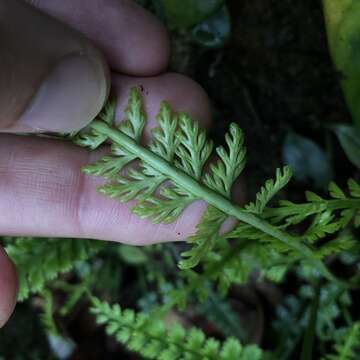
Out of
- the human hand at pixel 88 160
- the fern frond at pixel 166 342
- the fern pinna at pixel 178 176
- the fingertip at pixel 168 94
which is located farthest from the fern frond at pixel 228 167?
the fern frond at pixel 166 342

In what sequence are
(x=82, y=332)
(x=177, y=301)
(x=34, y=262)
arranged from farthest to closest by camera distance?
(x=82, y=332) < (x=34, y=262) < (x=177, y=301)

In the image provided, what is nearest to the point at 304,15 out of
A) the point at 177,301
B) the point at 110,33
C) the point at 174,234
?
the point at 110,33

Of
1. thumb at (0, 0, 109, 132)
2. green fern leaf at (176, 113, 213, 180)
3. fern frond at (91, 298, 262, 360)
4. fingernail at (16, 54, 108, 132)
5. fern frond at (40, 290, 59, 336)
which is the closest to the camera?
thumb at (0, 0, 109, 132)

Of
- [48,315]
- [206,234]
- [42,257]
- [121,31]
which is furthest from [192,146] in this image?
[48,315]

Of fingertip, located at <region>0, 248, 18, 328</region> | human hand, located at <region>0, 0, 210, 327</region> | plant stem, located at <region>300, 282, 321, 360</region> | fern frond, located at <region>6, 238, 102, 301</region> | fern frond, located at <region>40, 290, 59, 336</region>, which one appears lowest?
fern frond, located at <region>40, 290, 59, 336</region>

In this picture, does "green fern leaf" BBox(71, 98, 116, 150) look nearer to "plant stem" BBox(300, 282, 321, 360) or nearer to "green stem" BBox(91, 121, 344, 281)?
"green stem" BBox(91, 121, 344, 281)

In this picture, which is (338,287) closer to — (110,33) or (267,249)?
(267,249)

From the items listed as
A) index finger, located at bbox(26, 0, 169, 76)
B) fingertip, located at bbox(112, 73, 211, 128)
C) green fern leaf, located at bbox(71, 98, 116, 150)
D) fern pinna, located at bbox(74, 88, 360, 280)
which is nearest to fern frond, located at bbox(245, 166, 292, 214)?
fern pinna, located at bbox(74, 88, 360, 280)
